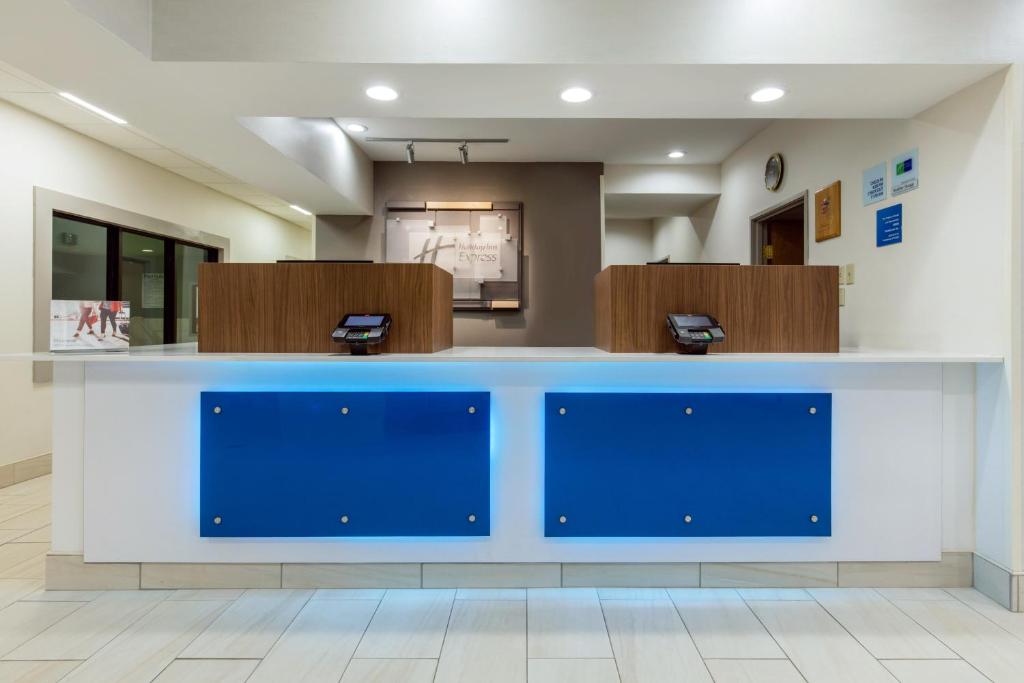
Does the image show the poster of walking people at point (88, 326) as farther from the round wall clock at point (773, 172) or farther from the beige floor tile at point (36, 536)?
the round wall clock at point (773, 172)

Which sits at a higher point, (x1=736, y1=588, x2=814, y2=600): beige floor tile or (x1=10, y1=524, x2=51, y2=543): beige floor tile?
(x1=736, y1=588, x2=814, y2=600): beige floor tile

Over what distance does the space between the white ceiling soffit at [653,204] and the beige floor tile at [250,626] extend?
4635mm

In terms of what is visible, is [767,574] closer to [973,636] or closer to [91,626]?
[973,636]

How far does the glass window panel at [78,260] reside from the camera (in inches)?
169

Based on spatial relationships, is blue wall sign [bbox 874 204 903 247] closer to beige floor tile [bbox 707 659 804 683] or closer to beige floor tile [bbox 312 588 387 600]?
beige floor tile [bbox 707 659 804 683]

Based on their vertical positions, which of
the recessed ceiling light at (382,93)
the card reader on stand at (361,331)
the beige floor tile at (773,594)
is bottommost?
the beige floor tile at (773,594)

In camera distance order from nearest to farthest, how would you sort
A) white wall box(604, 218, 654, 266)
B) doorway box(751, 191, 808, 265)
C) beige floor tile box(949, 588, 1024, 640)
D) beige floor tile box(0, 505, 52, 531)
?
beige floor tile box(949, 588, 1024, 640) < beige floor tile box(0, 505, 52, 531) < doorway box(751, 191, 808, 265) < white wall box(604, 218, 654, 266)

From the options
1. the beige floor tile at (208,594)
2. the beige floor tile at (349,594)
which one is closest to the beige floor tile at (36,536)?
the beige floor tile at (208,594)

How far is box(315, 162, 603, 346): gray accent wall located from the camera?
5.41 m

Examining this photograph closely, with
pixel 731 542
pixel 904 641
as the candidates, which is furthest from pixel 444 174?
pixel 904 641

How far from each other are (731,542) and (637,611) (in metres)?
0.49

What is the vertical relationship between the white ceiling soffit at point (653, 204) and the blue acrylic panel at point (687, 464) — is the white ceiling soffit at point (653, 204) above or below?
above

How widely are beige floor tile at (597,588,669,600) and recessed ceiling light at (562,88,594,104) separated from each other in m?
2.07

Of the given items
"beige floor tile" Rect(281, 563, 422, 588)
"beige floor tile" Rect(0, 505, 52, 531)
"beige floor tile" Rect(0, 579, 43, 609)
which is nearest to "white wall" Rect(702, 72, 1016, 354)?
"beige floor tile" Rect(281, 563, 422, 588)
